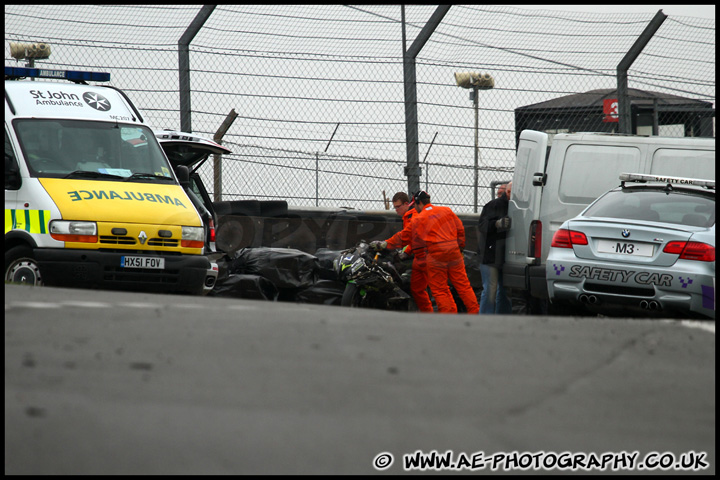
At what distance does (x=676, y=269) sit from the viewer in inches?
328

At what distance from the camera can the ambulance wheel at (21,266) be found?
8.94 meters

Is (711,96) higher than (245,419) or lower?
higher

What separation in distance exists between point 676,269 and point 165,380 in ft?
18.0

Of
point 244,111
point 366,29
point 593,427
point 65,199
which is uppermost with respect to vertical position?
point 366,29

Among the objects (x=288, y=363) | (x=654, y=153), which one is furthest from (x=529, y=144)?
(x=288, y=363)

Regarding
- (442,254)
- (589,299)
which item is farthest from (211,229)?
(589,299)

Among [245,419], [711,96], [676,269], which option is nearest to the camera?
[245,419]

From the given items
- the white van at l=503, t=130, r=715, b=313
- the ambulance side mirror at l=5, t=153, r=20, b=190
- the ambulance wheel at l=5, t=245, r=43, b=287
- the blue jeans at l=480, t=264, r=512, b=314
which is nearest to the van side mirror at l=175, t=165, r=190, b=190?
the ambulance side mirror at l=5, t=153, r=20, b=190

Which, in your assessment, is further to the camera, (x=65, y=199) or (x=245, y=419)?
(x=65, y=199)

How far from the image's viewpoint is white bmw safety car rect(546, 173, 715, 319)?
8.30 meters

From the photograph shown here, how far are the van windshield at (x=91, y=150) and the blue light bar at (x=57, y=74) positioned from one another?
915mm

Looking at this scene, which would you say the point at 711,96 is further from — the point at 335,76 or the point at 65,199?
the point at 65,199

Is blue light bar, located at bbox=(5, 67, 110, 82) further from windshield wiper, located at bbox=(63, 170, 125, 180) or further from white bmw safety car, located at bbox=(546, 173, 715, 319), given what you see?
white bmw safety car, located at bbox=(546, 173, 715, 319)

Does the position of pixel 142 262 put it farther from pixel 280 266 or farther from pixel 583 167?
pixel 583 167
